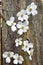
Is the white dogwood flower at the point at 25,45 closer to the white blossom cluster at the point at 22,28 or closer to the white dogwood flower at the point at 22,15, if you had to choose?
the white blossom cluster at the point at 22,28

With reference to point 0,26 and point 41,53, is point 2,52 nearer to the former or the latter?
point 0,26

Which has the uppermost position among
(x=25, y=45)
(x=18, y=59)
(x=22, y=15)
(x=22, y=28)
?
(x=22, y=15)

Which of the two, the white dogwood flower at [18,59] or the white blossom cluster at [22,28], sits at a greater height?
the white blossom cluster at [22,28]

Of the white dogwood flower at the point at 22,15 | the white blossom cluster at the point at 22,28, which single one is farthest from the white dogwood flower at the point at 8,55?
the white dogwood flower at the point at 22,15

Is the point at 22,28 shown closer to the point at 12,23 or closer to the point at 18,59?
the point at 12,23

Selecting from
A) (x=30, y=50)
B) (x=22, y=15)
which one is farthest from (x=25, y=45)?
(x=22, y=15)

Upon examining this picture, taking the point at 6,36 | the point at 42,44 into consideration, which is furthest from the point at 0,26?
the point at 42,44
